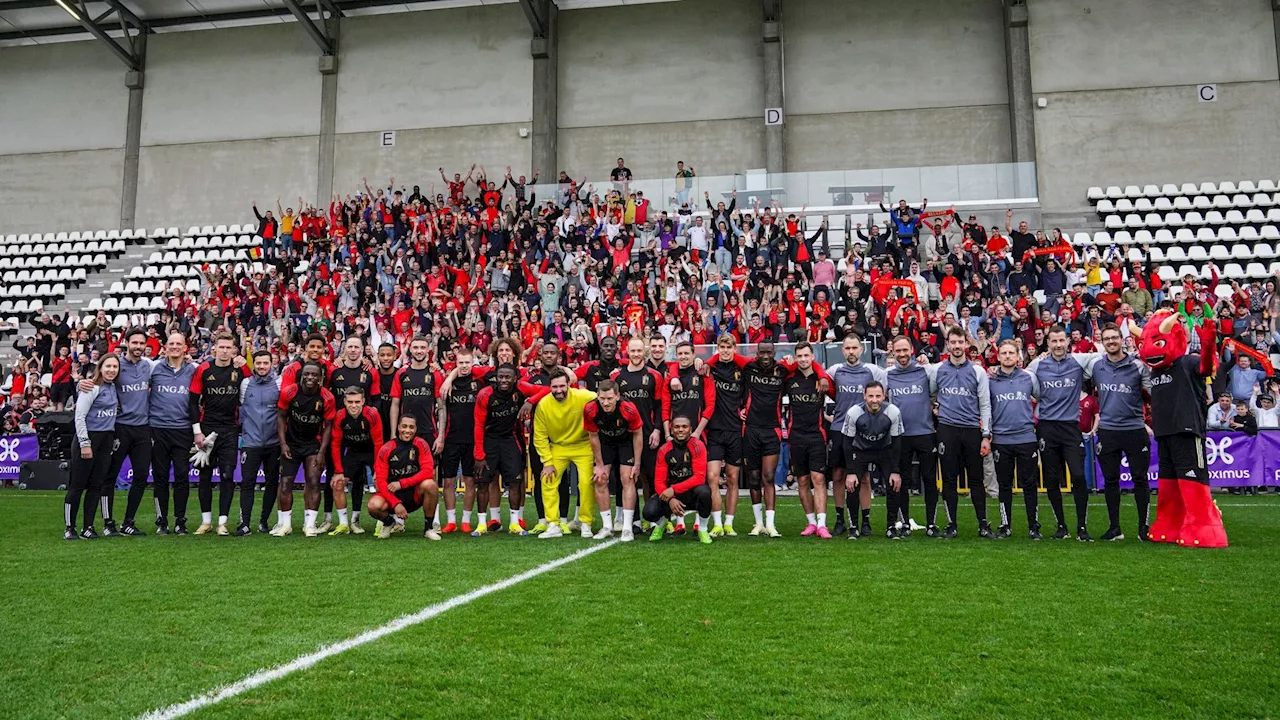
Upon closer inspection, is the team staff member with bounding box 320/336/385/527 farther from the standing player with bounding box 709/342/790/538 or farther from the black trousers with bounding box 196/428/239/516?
the standing player with bounding box 709/342/790/538

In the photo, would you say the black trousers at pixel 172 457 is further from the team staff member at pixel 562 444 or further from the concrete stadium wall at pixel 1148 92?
the concrete stadium wall at pixel 1148 92

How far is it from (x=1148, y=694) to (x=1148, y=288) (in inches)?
732

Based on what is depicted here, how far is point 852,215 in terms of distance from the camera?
974 inches

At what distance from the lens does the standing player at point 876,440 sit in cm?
927

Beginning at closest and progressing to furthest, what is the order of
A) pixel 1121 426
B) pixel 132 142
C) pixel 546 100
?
pixel 1121 426 < pixel 546 100 < pixel 132 142

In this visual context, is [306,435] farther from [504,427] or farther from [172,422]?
[504,427]

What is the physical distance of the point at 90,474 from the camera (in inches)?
382

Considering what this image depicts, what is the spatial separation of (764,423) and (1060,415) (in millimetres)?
2859

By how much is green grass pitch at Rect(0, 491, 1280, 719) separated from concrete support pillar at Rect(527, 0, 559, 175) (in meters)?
23.0

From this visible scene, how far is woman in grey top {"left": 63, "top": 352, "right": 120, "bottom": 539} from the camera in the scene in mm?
9625

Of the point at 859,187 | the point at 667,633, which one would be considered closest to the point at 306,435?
the point at 667,633

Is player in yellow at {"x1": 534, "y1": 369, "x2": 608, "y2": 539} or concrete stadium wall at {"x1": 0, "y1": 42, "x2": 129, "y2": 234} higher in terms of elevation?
concrete stadium wall at {"x1": 0, "y1": 42, "x2": 129, "y2": 234}

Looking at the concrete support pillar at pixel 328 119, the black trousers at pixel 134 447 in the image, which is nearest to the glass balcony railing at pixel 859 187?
the concrete support pillar at pixel 328 119

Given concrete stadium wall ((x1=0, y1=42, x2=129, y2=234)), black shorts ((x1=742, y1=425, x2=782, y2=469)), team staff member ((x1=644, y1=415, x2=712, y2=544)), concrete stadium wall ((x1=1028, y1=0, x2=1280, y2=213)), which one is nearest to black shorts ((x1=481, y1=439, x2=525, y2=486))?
team staff member ((x1=644, y1=415, x2=712, y2=544))
